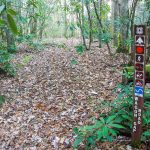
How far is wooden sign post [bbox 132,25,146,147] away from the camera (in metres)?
2.96

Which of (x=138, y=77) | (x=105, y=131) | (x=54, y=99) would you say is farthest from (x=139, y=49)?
(x=54, y=99)

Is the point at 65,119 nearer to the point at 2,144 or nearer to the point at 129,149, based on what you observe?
the point at 2,144

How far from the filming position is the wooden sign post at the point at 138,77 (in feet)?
9.72

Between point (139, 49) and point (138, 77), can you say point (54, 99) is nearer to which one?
point (138, 77)

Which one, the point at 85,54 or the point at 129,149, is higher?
the point at 85,54

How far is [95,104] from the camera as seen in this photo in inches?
214

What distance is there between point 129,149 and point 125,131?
372 mm

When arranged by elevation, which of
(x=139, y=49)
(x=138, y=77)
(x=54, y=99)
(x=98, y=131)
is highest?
(x=139, y=49)

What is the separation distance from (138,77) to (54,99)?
3.31m

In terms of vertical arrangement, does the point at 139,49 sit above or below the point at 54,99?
above

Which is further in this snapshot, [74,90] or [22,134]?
[74,90]

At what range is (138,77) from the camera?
10.3ft

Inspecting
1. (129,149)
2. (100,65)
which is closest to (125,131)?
(129,149)

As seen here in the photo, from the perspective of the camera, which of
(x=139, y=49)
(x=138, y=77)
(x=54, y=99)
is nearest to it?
(x=139, y=49)
